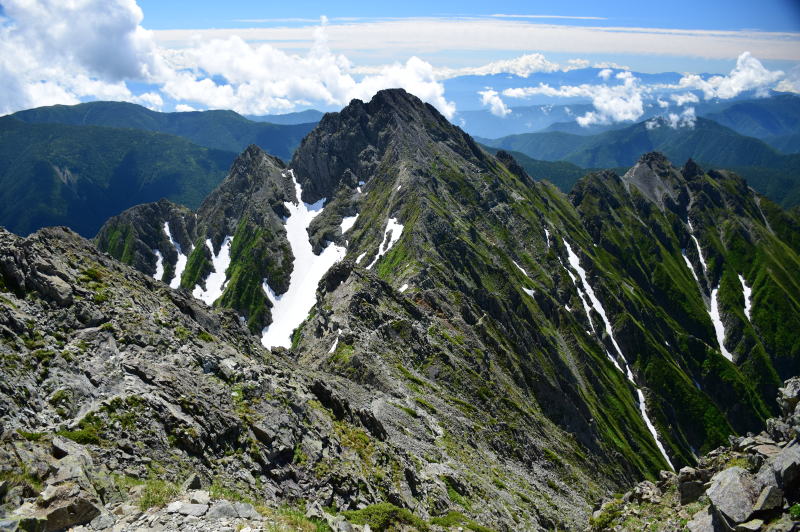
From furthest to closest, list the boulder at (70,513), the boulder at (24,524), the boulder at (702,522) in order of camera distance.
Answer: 1. the boulder at (702,522)
2. the boulder at (70,513)
3. the boulder at (24,524)

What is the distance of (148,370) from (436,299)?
78.8 meters

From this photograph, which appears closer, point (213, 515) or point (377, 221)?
point (213, 515)

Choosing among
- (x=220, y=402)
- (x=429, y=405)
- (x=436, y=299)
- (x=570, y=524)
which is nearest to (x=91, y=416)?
(x=220, y=402)

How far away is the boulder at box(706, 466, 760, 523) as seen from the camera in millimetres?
17938

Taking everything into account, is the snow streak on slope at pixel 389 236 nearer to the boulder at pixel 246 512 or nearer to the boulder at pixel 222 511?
the boulder at pixel 246 512

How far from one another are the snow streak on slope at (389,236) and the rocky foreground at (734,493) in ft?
433

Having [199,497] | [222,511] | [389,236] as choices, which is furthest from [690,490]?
[389,236]

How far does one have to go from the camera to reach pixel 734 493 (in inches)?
735

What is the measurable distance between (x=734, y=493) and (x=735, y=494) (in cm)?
6

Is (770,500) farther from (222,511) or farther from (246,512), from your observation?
(222,511)

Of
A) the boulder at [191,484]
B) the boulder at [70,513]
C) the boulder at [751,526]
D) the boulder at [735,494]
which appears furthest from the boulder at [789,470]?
the boulder at [70,513]

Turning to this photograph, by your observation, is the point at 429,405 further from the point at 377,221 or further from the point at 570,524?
the point at 377,221

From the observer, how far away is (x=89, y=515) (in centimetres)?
1617

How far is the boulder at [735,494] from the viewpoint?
1794 centimetres
